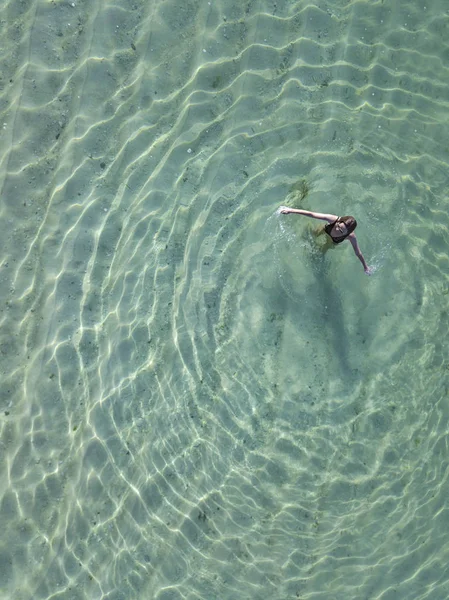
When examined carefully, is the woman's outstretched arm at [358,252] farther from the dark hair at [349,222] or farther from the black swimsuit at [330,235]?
the dark hair at [349,222]

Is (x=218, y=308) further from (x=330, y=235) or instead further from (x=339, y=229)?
(x=339, y=229)

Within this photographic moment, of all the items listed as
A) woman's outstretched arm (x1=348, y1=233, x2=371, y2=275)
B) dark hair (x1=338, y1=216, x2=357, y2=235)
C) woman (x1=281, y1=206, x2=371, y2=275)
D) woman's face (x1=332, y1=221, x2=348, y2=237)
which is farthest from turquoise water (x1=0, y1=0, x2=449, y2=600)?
dark hair (x1=338, y1=216, x2=357, y2=235)

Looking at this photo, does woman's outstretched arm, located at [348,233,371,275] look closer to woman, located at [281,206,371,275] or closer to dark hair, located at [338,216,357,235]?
woman, located at [281,206,371,275]

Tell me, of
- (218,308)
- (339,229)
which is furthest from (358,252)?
(218,308)

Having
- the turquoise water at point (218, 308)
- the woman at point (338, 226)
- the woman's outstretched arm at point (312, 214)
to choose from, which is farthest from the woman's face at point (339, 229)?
the turquoise water at point (218, 308)

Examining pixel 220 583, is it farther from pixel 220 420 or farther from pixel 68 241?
pixel 68 241
